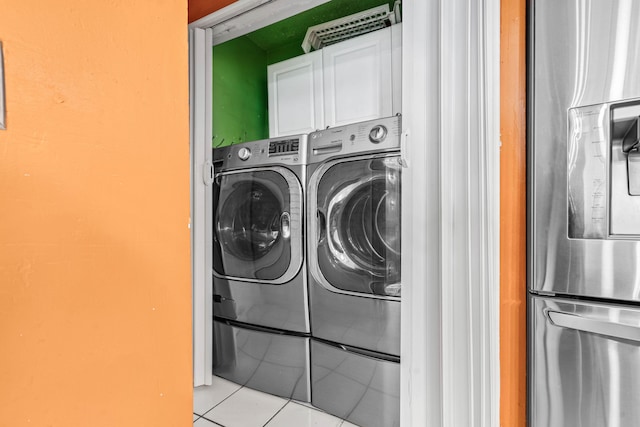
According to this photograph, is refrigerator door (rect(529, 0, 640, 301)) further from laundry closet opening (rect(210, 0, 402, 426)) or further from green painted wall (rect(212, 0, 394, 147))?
green painted wall (rect(212, 0, 394, 147))

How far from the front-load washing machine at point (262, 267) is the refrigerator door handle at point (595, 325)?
1.00 metres

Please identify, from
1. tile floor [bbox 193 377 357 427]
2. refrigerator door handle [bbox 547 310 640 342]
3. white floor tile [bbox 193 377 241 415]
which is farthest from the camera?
white floor tile [bbox 193 377 241 415]

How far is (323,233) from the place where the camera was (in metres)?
1.45

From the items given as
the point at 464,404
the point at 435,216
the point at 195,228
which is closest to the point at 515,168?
the point at 435,216

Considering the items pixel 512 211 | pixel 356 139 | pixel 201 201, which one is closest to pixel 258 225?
pixel 201 201

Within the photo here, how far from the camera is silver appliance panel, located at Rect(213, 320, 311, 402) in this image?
1528mm

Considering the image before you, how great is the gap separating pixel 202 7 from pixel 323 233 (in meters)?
1.41

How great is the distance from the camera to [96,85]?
1.03ft

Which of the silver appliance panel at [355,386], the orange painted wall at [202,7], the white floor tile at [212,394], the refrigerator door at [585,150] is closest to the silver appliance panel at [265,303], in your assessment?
the silver appliance panel at [355,386]

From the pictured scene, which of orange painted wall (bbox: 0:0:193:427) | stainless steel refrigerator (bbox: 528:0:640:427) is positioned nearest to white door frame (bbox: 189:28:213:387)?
orange painted wall (bbox: 0:0:193:427)

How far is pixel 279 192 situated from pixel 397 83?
2.99ft

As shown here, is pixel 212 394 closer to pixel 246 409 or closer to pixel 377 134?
pixel 246 409

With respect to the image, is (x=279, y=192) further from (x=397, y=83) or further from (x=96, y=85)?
(x=96, y=85)

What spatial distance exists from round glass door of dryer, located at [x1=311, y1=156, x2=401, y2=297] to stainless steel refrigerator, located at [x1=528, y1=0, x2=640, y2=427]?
0.51m
